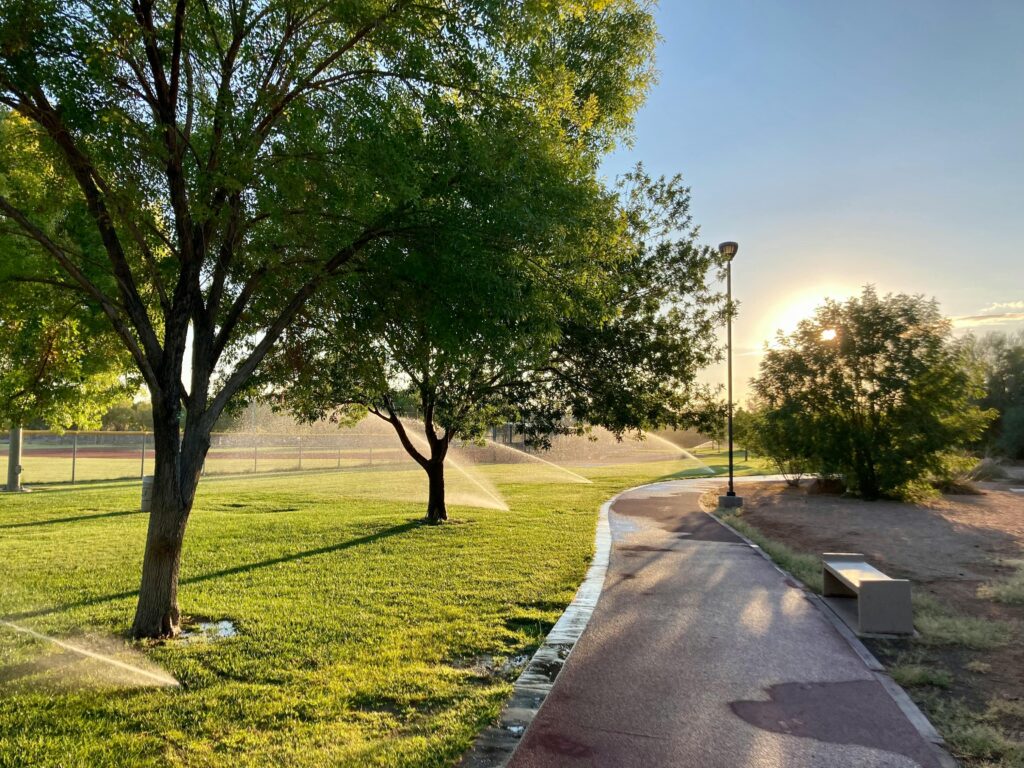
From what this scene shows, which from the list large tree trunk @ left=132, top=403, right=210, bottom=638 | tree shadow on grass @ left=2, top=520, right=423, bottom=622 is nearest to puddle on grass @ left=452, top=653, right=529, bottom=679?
large tree trunk @ left=132, top=403, right=210, bottom=638

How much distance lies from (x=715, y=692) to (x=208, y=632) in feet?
15.3

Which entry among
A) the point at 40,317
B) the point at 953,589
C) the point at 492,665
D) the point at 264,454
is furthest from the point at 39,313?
the point at 264,454

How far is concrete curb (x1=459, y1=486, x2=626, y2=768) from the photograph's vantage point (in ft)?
12.3

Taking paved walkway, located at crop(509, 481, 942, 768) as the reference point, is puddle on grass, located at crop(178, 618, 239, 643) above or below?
below

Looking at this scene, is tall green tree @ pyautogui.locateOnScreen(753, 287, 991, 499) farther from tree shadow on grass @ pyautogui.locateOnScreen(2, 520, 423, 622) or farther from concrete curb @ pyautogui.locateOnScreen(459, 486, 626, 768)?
concrete curb @ pyautogui.locateOnScreen(459, 486, 626, 768)

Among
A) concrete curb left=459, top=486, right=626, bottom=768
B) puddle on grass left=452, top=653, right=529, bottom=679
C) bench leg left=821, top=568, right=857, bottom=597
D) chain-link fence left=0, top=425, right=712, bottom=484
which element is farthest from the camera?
chain-link fence left=0, top=425, right=712, bottom=484

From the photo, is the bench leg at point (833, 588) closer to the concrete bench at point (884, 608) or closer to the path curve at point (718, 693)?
the path curve at point (718, 693)

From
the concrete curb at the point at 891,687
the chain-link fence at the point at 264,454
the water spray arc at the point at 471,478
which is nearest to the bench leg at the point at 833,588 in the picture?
the concrete curb at the point at 891,687

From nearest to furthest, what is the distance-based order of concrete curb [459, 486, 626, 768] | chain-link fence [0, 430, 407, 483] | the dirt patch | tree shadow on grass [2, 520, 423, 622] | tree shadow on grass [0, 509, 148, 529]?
concrete curb [459, 486, 626, 768]
the dirt patch
tree shadow on grass [2, 520, 423, 622]
tree shadow on grass [0, 509, 148, 529]
chain-link fence [0, 430, 407, 483]

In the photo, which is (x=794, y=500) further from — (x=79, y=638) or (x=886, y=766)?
(x=79, y=638)

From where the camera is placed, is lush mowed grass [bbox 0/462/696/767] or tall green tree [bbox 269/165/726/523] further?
tall green tree [bbox 269/165/726/523]

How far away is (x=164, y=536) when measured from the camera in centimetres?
605

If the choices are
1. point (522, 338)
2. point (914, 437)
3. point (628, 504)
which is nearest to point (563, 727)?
point (522, 338)

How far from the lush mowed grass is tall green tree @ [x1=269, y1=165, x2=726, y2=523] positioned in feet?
8.30
